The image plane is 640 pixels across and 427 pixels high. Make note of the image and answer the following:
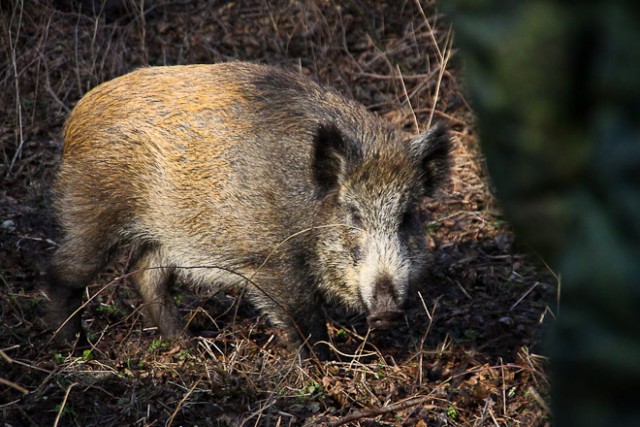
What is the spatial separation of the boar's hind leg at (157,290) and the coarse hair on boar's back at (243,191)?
28cm

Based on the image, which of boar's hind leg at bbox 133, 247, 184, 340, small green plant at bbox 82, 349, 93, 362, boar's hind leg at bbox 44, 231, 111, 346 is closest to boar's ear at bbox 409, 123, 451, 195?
boar's hind leg at bbox 133, 247, 184, 340

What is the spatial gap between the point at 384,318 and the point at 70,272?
191 cm

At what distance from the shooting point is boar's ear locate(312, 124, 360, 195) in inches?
205

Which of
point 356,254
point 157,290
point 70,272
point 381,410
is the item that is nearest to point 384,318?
point 356,254

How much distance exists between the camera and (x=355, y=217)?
5.34 m

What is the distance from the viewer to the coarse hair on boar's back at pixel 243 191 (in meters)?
5.34

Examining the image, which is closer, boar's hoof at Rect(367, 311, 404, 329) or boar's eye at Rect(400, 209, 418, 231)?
boar's hoof at Rect(367, 311, 404, 329)

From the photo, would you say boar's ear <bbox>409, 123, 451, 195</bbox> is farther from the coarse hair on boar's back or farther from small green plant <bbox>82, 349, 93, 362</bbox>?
small green plant <bbox>82, 349, 93, 362</bbox>

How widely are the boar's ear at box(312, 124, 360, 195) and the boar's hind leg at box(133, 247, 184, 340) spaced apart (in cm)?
118

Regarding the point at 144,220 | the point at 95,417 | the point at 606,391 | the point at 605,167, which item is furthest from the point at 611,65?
the point at 144,220

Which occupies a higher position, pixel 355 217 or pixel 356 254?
pixel 355 217

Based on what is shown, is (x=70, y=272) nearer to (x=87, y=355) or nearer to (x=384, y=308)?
(x=87, y=355)

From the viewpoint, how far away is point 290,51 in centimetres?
881

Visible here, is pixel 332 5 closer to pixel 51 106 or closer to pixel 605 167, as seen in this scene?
pixel 51 106
